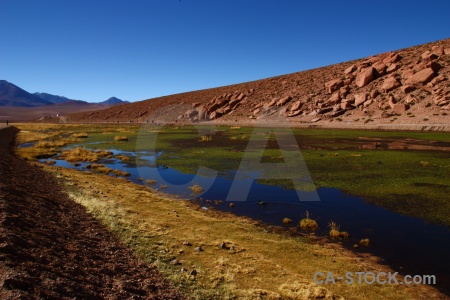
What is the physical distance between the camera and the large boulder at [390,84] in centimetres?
6638

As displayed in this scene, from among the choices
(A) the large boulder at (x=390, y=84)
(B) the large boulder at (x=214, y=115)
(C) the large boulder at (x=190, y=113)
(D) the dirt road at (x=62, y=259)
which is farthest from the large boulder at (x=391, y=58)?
(D) the dirt road at (x=62, y=259)

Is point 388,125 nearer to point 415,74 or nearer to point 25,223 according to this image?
point 415,74

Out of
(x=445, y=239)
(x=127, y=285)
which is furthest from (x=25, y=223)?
(x=445, y=239)

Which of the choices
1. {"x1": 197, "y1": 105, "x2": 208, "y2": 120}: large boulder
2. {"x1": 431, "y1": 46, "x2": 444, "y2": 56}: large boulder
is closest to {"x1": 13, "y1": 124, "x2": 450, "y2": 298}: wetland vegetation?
{"x1": 431, "y1": 46, "x2": 444, "y2": 56}: large boulder

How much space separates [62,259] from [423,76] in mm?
74138

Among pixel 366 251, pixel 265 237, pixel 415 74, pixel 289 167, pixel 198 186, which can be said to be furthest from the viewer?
pixel 415 74

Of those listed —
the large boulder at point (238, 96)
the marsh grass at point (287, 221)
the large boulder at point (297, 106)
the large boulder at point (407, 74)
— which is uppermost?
the large boulder at point (407, 74)

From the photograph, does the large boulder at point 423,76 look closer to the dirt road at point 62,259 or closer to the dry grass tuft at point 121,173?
the dry grass tuft at point 121,173

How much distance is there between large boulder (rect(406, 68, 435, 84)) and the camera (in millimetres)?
62469

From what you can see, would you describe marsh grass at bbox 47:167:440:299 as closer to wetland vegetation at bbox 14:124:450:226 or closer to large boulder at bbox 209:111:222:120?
wetland vegetation at bbox 14:124:450:226

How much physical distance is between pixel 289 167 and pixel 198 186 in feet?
26.6

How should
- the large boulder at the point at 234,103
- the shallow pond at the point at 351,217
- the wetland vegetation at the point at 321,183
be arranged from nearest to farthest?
the shallow pond at the point at 351,217 < the wetland vegetation at the point at 321,183 < the large boulder at the point at 234,103

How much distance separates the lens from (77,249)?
7.63 meters

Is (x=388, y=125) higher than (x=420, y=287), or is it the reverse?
(x=388, y=125)
